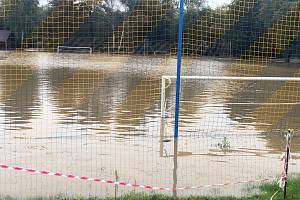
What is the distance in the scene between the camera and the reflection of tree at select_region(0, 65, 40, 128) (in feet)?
35.4

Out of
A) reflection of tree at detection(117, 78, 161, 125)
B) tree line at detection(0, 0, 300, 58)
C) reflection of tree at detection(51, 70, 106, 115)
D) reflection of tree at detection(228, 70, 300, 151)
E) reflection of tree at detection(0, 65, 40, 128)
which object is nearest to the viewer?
reflection of tree at detection(228, 70, 300, 151)

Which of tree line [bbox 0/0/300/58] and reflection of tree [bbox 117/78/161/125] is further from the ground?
tree line [bbox 0/0/300/58]

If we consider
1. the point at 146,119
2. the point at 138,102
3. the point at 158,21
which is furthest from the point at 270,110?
the point at 146,119

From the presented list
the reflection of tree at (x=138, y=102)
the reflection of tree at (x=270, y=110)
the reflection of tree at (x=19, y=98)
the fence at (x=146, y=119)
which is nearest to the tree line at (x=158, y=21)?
the fence at (x=146, y=119)

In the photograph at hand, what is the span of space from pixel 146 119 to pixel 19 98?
5287mm

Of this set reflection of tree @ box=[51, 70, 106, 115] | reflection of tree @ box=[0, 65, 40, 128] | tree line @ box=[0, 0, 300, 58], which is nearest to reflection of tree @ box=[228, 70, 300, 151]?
tree line @ box=[0, 0, 300, 58]

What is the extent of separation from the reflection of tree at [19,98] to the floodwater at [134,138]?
27 millimetres

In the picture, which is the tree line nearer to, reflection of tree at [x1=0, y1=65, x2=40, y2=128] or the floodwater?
reflection of tree at [x1=0, y1=65, x2=40, y2=128]

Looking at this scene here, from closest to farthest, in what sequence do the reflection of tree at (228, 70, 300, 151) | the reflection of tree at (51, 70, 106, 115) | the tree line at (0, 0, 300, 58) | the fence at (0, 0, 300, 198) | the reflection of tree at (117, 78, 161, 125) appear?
the fence at (0, 0, 300, 198)
the reflection of tree at (228, 70, 300, 151)
the tree line at (0, 0, 300, 58)
the reflection of tree at (117, 78, 161, 125)
the reflection of tree at (51, 70, 106, 115)

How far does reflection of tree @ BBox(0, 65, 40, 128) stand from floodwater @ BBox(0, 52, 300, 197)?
0.09ft

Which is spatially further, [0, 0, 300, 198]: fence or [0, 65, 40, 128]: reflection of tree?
[0, 65, 40, 128]: reflection of tree

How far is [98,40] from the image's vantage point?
1844 centimetres

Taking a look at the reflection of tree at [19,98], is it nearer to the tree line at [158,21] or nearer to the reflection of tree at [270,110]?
the tree line at [158,21]

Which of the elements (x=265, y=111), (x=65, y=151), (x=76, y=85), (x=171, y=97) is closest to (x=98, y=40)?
(x=76, y=85)
